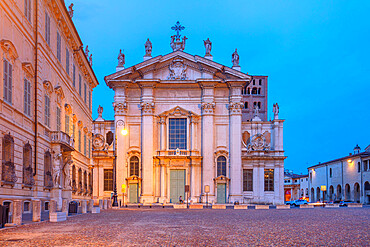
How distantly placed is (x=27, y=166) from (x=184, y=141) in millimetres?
33296

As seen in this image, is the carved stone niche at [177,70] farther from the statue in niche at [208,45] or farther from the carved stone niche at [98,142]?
the carved stone niche at [98,142]

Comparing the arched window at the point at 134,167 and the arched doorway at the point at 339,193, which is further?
the arched doorway at the point at 339,193

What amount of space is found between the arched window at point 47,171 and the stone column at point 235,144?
97.1 feet

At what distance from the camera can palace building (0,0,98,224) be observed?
19844 mm

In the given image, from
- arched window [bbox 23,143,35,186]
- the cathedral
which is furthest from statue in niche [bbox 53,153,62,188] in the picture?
the cathedral

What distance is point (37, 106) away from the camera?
24.8m

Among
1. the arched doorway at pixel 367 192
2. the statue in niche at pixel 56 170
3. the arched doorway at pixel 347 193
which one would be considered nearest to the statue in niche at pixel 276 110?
the arched doorway at pixel 367 192

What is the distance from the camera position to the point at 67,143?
30062mm

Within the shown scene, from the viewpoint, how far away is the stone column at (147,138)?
54.5m

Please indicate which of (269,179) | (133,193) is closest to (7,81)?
(133,193)

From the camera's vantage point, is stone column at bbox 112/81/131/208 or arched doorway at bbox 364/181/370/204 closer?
stone column at bbox 112/81/131/208

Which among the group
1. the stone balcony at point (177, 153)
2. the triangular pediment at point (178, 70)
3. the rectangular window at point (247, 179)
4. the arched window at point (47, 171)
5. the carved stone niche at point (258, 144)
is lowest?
the rectangular window at point (247, 179)

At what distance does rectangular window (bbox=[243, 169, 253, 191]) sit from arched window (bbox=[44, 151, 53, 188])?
104 ft

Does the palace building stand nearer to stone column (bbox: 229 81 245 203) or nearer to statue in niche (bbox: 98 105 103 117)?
statue in niche (bbox: 98 105 103 117)
